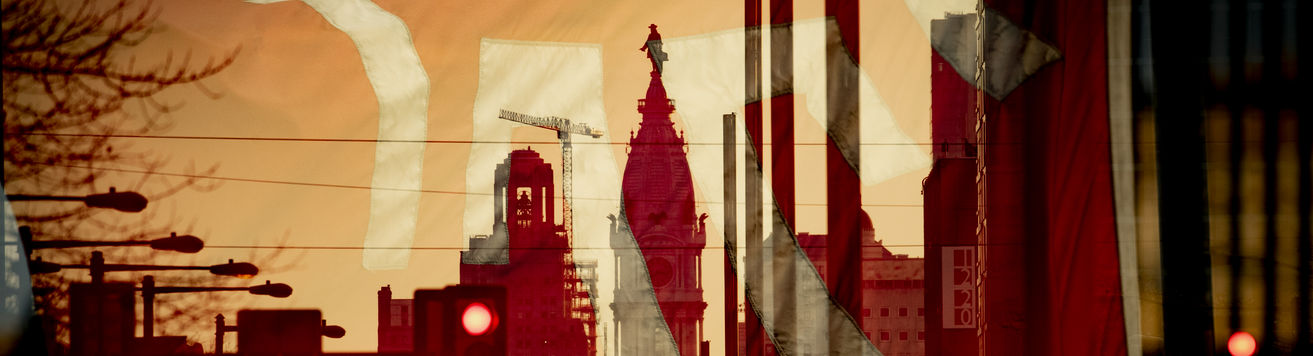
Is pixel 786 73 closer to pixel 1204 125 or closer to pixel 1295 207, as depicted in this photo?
pixel 1204 125

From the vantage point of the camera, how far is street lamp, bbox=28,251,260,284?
17.5ft

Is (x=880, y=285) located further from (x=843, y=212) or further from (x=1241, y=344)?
(x=1241, y=344)

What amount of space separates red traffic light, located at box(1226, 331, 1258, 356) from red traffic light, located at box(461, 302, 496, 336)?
3102mm

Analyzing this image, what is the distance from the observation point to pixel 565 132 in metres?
6.04

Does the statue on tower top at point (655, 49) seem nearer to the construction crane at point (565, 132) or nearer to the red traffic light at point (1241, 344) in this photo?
the construction crane at point (565, 132)

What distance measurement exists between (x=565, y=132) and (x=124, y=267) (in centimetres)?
263

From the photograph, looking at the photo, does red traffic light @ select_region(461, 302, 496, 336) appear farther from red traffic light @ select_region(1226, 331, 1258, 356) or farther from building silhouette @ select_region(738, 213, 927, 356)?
red traffic light @ select_region(1226, 331, 1258, 356)

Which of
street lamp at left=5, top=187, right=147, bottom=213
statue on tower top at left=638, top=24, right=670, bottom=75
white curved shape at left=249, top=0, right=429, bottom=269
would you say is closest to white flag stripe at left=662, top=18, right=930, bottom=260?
statue on tower top at left=638, top=24, right=670, bottom=75

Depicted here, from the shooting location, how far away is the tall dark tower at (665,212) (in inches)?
231

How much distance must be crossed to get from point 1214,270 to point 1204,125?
0.60 metres

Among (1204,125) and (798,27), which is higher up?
(798,27)

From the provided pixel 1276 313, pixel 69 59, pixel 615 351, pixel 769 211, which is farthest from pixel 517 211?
pixel 1276 313

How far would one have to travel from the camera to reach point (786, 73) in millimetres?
4461

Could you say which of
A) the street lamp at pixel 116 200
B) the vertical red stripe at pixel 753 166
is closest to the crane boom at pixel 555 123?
the vertical red stripe at pixel 753 166
